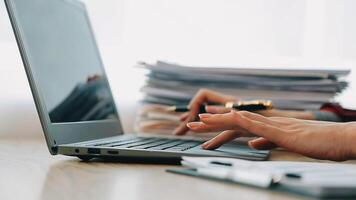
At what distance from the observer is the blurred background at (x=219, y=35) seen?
1.48 metres

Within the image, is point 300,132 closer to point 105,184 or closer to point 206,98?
point 105,184

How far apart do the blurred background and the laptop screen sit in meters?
0.17

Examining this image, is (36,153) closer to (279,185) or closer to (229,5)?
(279,185)

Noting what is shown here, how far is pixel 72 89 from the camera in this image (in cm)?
101

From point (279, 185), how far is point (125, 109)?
1029 mm

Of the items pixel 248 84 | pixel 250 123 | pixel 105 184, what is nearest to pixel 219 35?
pixel 248 84

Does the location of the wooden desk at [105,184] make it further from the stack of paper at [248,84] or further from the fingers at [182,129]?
the stack of paper at [248,84]

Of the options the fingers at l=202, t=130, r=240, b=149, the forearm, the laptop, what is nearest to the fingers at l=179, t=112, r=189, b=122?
the laptop

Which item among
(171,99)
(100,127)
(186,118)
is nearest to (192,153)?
(100,127)

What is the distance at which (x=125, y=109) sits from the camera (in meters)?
1.52

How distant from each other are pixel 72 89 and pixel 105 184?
49cm

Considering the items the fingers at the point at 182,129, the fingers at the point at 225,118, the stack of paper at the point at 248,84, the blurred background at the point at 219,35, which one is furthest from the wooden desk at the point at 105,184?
the blurred background at the point at 219,35

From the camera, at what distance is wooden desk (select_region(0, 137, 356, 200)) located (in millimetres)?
489

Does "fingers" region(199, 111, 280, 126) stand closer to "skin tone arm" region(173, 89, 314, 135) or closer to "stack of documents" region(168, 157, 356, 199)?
"stack of documents" region(168, 157, 356, 199)
